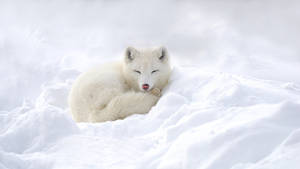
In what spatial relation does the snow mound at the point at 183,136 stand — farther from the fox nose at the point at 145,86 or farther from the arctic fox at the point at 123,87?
the fox nose at the point at 145,86

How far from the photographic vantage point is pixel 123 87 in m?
5.15

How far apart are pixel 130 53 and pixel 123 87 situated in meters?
0.58

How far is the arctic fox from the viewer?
4.52 metres

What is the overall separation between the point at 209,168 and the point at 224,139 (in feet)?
0.80

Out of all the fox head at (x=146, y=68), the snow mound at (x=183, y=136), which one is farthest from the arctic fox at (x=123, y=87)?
the snow mound at (x=183, y=136)

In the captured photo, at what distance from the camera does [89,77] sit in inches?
205

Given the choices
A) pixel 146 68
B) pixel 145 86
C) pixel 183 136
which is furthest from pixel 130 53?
pixel 183 136

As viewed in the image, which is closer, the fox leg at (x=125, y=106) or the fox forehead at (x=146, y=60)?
the fox leg at (x=125, y=106)

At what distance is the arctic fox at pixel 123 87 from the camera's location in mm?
4523

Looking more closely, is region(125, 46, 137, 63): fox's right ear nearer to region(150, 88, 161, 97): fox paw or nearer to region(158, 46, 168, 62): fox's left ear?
region(158, 46, 168, 62): fox's left ear

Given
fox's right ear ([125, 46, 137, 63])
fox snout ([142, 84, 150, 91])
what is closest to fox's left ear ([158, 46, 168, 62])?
fox's right ear ([125, 46, 137, 63])

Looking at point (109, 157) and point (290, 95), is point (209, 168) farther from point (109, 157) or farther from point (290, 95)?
point (290, 95)

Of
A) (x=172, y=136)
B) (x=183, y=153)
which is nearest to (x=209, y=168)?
(x=183, y=153)

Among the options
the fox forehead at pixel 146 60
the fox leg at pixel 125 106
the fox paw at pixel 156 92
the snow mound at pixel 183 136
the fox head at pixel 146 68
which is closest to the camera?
the snow mound at pixel 183 136
